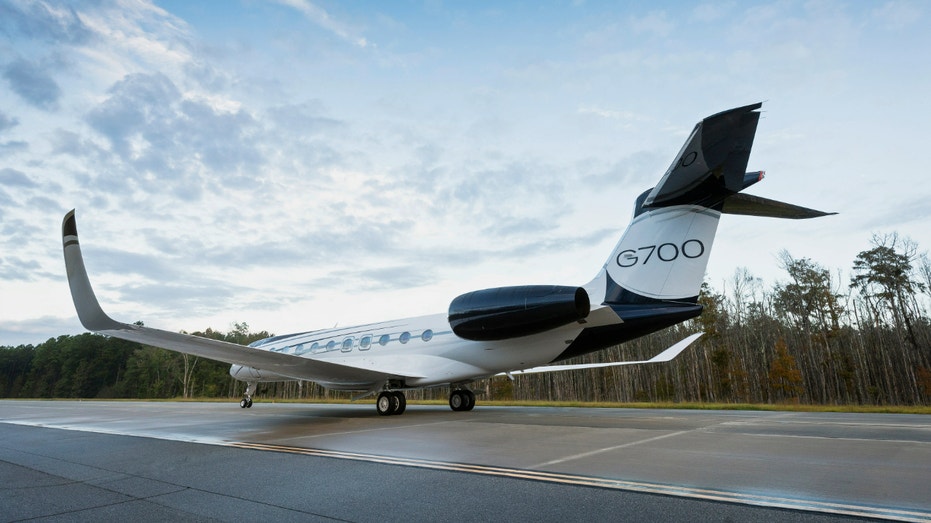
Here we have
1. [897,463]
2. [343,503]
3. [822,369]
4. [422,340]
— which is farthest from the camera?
[822,369]

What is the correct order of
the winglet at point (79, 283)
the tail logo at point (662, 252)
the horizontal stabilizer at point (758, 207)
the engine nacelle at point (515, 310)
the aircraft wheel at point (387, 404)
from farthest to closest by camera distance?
the aircraft wheel at point (387, 404)
the tail logo at point (662, 252)
the engine nacelle at point (515, 310)
the horizontal stabilizer at point (758, 207)
the winglet at point (79, 283)

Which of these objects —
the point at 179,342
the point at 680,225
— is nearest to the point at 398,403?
the point at 179,342

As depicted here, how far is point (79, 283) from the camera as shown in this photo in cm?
679

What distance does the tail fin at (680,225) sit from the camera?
7047mm

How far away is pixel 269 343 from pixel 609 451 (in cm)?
1494

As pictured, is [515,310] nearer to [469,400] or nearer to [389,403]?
[389,403]

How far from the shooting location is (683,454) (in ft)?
15.8

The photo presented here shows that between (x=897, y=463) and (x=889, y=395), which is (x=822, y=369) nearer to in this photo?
(x=889, y=395)

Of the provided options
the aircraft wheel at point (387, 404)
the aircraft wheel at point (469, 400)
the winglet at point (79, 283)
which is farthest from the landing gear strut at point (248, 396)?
the winglet at point (79, 283)

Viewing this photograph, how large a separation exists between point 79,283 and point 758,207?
11064mm

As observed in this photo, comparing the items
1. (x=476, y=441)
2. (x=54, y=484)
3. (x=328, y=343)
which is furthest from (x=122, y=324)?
(x=328, y=343)

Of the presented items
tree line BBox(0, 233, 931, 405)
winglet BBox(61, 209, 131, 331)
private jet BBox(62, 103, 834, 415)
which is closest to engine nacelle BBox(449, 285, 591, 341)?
private jet BBox(62, 103, 834, 415)

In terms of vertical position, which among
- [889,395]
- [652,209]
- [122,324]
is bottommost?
[889,395]

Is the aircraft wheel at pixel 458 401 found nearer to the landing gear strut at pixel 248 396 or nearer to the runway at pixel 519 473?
the runway at pixel 519 473
